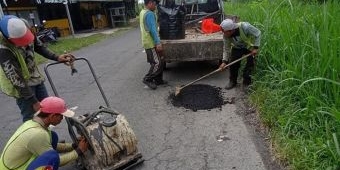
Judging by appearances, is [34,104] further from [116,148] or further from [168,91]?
[168,91]

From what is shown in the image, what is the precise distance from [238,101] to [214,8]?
4571 millimetres

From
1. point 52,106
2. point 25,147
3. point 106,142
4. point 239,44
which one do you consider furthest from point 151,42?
point 25,147

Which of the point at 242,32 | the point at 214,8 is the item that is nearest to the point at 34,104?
the point at 242,32

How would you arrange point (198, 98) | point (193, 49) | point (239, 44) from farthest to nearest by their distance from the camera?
1. point (193, 49)
2. point (239, 44)
3. point (198, 98)

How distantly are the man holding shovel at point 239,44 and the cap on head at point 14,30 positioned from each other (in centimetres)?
329

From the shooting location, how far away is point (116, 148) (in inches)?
148

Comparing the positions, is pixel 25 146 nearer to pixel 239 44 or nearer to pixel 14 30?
pixel 14 30

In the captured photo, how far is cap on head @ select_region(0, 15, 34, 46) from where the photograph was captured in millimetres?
3525

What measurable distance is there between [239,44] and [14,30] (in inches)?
152

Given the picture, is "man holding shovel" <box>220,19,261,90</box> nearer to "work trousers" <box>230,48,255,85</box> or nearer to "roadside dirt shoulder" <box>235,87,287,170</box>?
"work trousers" <box>230,48,255,85</box>

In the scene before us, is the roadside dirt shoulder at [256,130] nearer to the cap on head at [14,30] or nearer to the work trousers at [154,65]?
the work trousers at [154,65]

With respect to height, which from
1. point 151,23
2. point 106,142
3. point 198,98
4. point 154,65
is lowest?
point 198,98

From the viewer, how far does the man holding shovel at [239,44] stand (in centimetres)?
602

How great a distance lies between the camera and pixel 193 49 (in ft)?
23.3
